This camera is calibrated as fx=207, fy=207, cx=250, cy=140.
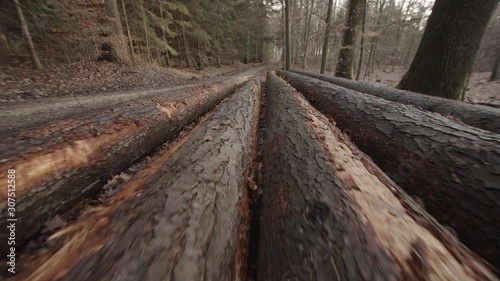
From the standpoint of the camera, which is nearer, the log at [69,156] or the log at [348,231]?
the log at [348,231]

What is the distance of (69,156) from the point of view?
1453 millimetres

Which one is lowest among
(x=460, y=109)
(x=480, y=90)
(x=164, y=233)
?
(x=480, y=90)

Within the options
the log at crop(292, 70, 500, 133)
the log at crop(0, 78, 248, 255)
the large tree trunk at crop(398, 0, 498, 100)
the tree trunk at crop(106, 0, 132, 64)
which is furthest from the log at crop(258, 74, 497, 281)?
the tree trunk at crop(106, 0, 132, 64)

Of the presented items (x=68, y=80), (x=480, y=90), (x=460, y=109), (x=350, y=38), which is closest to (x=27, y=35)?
(x=68, y=80)

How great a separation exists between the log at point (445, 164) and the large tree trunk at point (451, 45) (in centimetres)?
250

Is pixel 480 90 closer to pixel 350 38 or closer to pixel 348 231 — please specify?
pixel 350 38

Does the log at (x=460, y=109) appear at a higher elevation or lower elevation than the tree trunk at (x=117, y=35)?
lower

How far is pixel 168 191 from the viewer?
1.08 meters

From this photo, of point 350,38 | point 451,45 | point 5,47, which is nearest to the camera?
point 451,45

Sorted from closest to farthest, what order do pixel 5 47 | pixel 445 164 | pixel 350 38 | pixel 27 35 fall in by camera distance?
pixel 445 164 < pixel 27 35 < pixel 5 47 < pixel 350 38

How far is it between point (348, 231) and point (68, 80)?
7.97 meters

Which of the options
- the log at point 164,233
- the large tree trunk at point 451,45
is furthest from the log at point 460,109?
the log at point 164,233

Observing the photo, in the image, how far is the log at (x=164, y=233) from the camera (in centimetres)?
73

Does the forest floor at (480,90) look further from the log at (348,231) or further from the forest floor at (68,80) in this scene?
the forest floor at (68,80)
